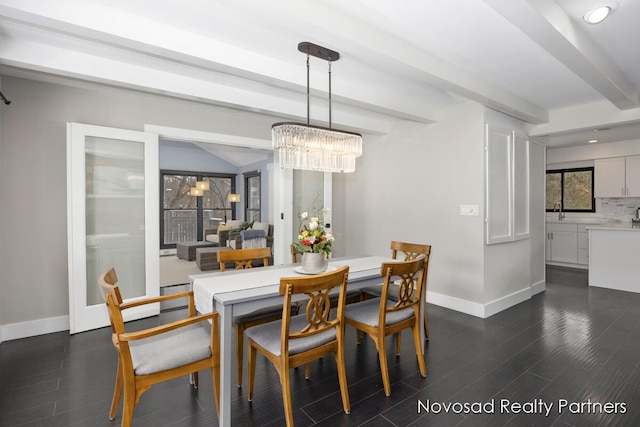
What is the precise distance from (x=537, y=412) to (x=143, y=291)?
373 centimetres

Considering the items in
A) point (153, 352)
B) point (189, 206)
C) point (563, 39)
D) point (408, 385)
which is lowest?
point (408, 385)

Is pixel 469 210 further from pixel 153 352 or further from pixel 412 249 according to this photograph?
pixel 153 352

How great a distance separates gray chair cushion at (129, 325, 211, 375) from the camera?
70.0 inches

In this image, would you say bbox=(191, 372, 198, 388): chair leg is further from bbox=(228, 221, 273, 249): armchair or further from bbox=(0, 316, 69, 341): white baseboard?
bbox=(228, 221, 273, 249): armchair

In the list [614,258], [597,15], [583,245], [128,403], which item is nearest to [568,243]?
[583,245]

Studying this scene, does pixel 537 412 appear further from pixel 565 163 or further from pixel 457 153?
pixel 565 163

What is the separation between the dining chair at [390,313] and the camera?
2.30m

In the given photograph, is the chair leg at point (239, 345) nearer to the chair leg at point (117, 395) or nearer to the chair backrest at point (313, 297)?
the chair backrest at point (313, 297)

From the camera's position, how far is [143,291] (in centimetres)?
375

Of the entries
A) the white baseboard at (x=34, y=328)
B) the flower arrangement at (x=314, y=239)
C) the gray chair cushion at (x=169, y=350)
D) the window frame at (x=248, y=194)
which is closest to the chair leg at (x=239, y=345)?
the gray chair cushion at (x=169, y=350)

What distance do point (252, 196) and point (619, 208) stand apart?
820 centimetres

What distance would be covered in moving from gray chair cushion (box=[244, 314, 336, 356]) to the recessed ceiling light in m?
2.58

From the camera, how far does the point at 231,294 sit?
203 cm

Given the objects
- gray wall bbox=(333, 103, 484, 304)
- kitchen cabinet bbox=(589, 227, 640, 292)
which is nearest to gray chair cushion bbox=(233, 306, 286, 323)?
gray wall bbox=(333, 103, 484, 304)
